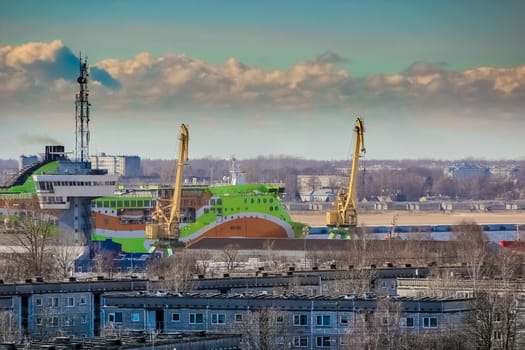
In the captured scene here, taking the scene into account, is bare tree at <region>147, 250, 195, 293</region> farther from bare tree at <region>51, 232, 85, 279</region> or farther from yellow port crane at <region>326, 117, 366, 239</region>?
yellow port crane at <region>326, 117, 366, 239</region>

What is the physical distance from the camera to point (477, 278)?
175ft

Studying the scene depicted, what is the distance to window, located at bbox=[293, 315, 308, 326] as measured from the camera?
4281 cm

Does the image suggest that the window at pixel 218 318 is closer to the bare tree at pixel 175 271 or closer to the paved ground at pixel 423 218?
the bare tree at pixel 175 271

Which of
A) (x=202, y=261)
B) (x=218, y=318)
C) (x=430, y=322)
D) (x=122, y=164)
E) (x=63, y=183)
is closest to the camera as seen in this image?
(x=430, y=322)

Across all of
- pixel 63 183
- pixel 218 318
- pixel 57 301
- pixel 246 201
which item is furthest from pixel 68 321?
pixel 246 201

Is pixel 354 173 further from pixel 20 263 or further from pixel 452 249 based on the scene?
pixel 20 263

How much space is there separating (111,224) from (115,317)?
51228 millimetres

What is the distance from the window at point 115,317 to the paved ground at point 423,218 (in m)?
94.0

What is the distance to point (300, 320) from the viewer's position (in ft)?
141

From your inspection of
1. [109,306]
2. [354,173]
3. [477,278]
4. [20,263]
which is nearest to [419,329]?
[109,306]

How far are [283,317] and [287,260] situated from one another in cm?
3625

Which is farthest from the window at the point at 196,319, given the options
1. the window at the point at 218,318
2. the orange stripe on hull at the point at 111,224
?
the orange stripe on hull at the point at 111,224

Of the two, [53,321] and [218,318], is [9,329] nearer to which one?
[218,318]

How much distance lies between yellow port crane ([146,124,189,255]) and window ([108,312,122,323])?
42.4m
